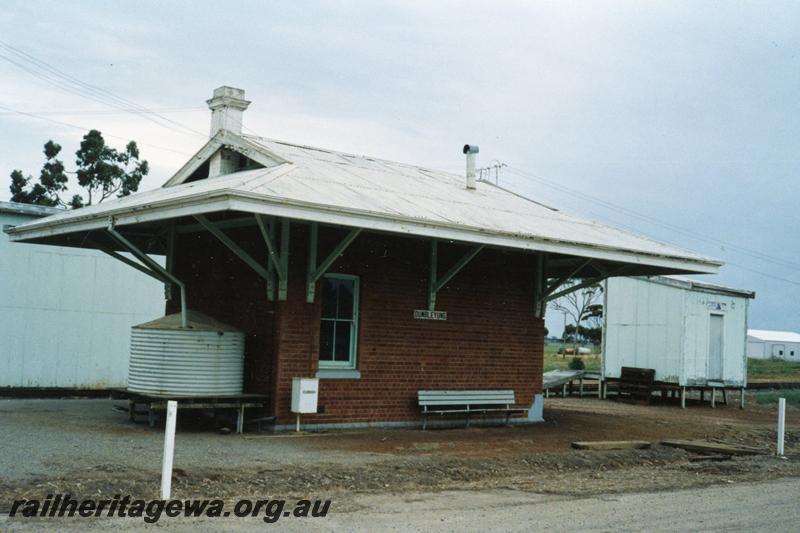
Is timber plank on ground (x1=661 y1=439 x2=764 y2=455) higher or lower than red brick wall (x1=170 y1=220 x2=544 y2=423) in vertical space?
lower

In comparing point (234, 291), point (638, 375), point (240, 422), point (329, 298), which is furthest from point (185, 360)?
point (638, 375)

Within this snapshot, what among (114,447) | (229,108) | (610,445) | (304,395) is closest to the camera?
(114,447)

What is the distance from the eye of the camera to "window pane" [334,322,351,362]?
51.4ft

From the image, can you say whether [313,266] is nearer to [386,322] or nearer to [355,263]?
[355,263]

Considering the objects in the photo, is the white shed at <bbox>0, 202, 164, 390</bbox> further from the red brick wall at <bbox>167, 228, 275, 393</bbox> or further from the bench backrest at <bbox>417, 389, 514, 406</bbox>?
the bench backrest at <bbox>417, 389, 514, 406</bbox>

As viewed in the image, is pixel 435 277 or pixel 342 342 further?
pixel 435 277

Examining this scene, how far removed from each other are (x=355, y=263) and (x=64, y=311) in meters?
8.78

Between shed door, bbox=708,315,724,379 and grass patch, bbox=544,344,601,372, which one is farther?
grass patch, bbox=544,344,601,372

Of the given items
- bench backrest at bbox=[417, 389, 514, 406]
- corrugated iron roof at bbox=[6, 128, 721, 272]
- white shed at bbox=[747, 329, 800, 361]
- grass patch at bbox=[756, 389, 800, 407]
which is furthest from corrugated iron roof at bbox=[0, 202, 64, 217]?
white shed at bbox=[747, 329, 800, 361]

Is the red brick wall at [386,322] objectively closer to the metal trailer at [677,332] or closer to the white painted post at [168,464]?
the white painted post at [168,464]

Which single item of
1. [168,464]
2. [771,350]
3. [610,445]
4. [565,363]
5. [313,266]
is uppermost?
[313,266]

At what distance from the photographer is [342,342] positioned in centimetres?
1573

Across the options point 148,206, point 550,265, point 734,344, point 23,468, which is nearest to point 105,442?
point 23,468

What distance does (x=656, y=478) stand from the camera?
12352 mm
